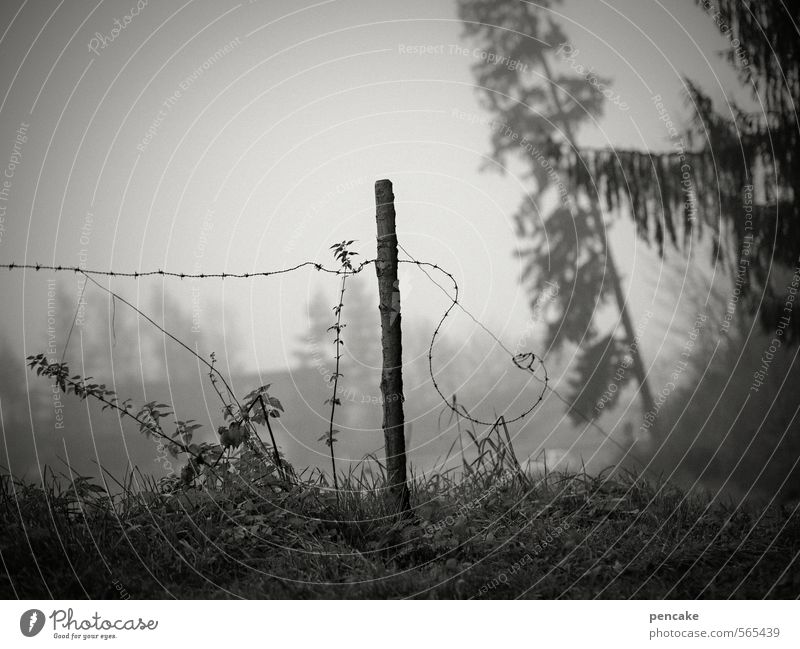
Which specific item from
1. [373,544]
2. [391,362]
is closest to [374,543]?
[373,544]

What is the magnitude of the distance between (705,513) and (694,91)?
395 centimetres

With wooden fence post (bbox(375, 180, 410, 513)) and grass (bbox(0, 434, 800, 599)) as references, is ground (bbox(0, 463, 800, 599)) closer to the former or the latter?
grass (bbox(0, 434, 800, 599))

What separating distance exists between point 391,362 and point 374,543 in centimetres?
114

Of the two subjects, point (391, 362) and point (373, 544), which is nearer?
point (373, 544)

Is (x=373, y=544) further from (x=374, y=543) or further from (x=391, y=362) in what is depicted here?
(x=391, y=362)

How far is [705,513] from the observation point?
15.1 feet

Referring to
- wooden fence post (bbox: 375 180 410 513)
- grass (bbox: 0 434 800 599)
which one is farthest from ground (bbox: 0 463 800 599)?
wooden fence post (bbox: 375 180 410 513)

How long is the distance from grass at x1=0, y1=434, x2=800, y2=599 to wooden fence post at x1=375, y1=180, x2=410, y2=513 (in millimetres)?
186

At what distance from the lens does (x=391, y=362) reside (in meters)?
3.98

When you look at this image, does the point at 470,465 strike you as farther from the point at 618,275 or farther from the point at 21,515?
the point at 21,515

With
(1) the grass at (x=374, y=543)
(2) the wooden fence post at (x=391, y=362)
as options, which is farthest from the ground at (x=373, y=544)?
(2) the wooden fence post at (x=391, y=362)

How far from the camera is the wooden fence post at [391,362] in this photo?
395 cm

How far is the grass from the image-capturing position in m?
3.45

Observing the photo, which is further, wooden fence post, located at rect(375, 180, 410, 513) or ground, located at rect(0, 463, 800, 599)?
wooden fence post, located at rect(375, 180, 410, 513)
